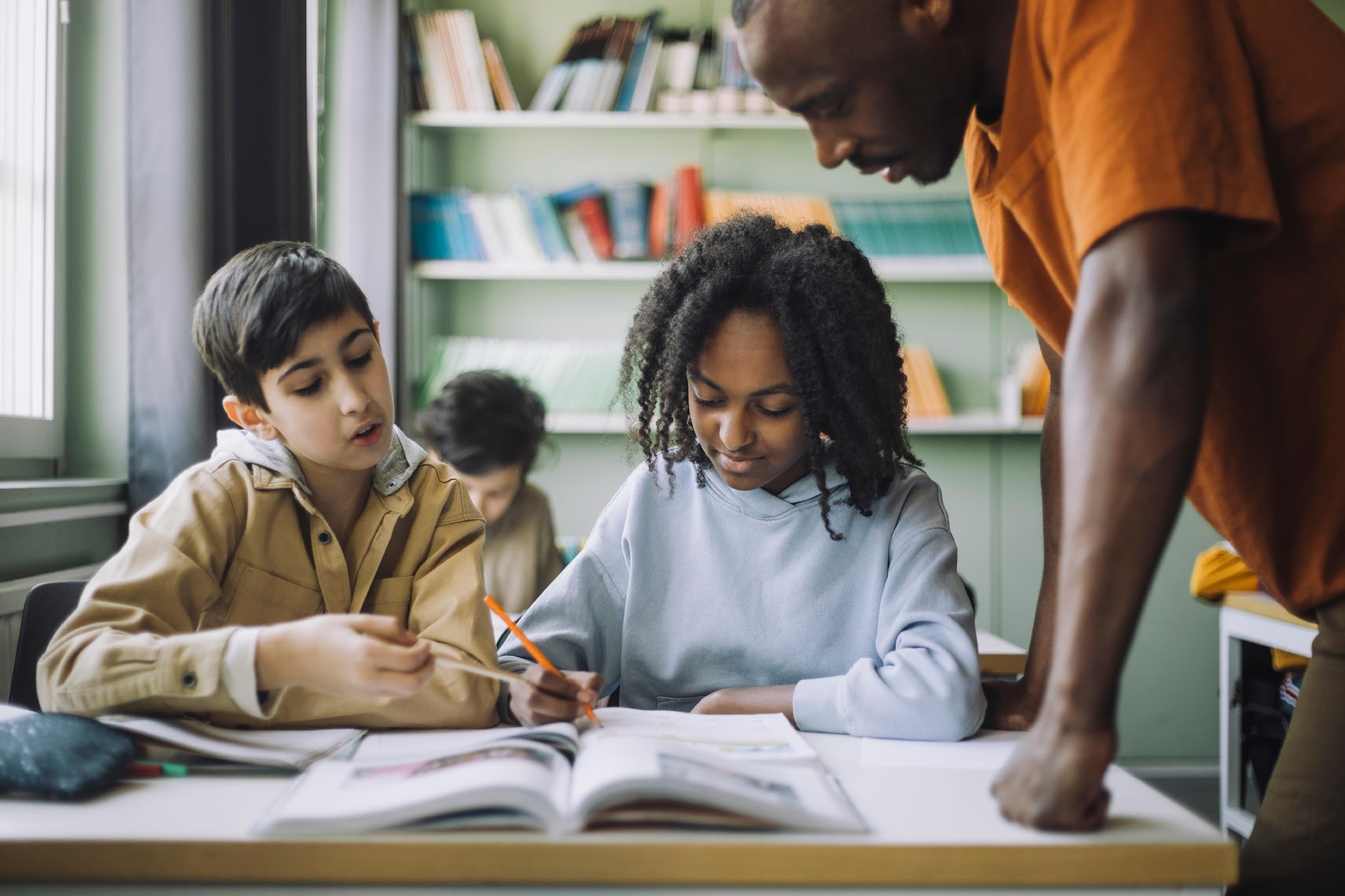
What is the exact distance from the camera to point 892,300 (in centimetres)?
379

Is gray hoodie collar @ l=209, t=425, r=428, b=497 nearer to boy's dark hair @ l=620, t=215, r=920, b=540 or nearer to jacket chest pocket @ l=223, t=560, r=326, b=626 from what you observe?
jacket chest pocket @ l=223, t=560, r=326, b=626

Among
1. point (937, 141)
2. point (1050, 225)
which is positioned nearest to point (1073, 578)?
point (1050, 225)

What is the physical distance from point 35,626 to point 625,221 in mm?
2554

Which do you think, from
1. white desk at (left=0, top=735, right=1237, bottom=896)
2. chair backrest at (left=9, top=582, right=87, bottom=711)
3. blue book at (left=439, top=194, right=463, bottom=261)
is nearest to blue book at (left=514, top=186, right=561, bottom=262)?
blue book at (left=439, top=194, right=463, bottom=261)

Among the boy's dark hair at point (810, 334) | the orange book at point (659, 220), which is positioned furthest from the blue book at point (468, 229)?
the boy's dark hair at point (810, 334)

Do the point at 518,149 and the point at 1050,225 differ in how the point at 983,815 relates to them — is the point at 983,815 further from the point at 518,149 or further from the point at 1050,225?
the point at 518,149

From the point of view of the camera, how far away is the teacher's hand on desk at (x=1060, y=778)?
28.2 inches

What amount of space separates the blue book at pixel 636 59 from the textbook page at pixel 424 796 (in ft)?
10.2

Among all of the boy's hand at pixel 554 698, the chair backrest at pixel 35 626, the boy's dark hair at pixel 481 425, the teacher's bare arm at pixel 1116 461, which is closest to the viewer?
the teacher's bare arm at pixel 1116 461

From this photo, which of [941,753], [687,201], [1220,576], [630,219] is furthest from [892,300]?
[941,753]

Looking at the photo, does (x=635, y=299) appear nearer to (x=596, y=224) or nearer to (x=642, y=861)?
(x=596, y=224)

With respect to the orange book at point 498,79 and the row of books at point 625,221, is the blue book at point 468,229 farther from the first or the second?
the orange book at point 498,79

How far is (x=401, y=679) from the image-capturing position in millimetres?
903

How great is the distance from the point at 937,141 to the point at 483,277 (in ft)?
9.23
